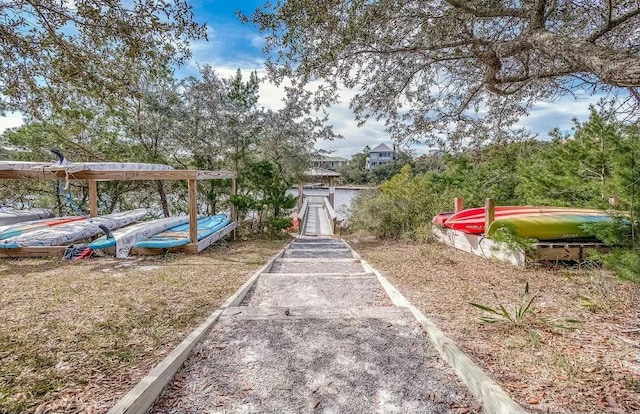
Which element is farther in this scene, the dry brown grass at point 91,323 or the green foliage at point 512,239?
the green foliage at point 512,239

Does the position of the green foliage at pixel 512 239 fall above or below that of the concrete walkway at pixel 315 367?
above

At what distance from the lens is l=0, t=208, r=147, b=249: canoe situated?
5.93 meters

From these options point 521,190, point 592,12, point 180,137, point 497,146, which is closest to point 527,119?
point 497,146

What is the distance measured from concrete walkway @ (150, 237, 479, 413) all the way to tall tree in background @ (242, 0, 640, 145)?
2.67m

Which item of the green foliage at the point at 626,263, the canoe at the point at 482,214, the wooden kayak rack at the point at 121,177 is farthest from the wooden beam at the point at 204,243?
the green foliage at the point at 626,263

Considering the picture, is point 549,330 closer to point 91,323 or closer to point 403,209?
point 91,323

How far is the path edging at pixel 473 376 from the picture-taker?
5.13 feet

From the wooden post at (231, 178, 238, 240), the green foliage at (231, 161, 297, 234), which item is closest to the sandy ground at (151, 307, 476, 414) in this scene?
the green foliage at (231, 161, 297, 234)

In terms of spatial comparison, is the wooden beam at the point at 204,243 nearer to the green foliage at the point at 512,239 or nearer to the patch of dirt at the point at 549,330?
the patch of dirt at the point at 549,330

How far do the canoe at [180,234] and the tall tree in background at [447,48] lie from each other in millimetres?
4116

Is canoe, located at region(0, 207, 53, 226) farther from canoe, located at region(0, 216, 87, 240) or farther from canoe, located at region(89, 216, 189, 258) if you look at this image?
canoe, located at region(89, 216, 189, 258)

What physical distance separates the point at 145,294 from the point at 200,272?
1.19 meters

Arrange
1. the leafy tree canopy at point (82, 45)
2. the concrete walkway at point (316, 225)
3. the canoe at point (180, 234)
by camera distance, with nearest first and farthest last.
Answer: the leafy tree canopy at point (82, 45) → the canoe at point (180, 234) → the concrete walkway at point (316, 225)

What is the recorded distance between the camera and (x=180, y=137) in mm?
9320
